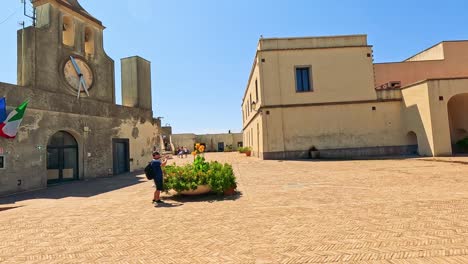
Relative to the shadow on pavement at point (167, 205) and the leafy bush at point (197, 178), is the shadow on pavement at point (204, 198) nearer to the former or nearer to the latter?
the leafy bush at point (197, 178)

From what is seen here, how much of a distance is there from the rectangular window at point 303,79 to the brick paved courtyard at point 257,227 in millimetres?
13793

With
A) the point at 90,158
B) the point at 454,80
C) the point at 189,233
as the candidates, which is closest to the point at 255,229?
the point at 189,233

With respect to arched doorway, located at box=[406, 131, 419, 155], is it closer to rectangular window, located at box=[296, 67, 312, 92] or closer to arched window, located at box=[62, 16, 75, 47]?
rectangular window, located at box=[296, 67, 312, 92]

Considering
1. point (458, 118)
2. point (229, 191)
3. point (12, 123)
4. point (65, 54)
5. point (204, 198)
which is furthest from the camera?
point (458, 118)

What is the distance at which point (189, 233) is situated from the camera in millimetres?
5234

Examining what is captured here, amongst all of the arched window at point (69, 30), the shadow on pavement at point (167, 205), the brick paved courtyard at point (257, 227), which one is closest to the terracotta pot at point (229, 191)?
the brick paved courtyard at point (257, 227)

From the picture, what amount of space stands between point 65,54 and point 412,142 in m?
23.6

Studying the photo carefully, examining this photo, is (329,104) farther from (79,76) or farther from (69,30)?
(69,30)

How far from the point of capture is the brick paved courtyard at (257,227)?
4.13 meters

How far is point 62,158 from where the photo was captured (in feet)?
46.5

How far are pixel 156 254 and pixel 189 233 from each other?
1.00 metres

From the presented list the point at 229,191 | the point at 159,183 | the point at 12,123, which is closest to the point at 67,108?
the point at 12,123

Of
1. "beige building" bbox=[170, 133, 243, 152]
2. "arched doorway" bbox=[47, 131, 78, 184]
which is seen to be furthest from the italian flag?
"beige building" bbox=[170, 133, 243, 152]

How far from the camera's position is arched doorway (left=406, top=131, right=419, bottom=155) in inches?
841
